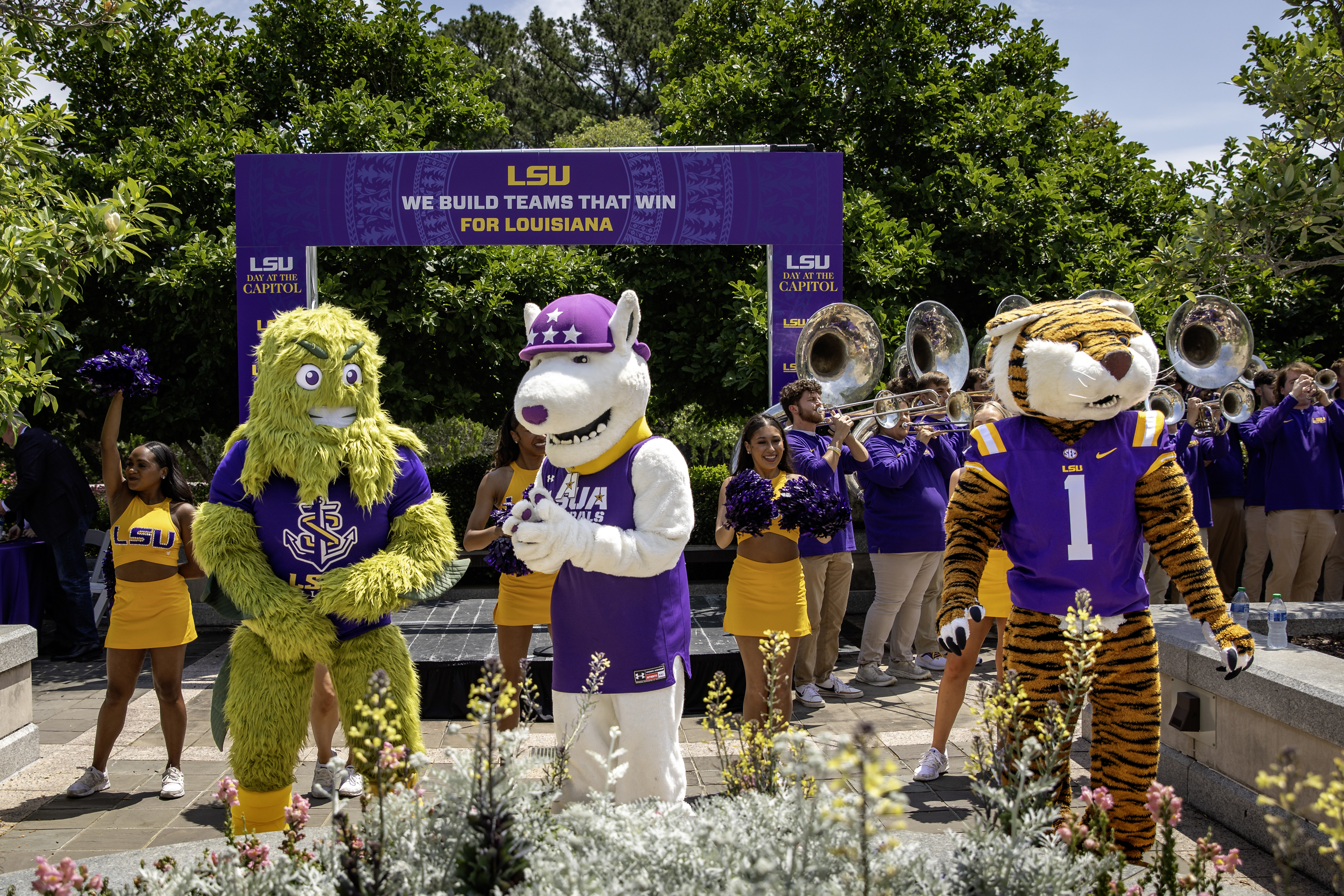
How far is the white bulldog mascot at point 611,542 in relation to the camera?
299cm

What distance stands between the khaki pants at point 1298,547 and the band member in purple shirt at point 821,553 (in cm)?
341

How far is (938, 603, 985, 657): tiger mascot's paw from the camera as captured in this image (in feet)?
10.5

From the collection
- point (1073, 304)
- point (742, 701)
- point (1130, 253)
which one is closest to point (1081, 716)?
point (742, 701)

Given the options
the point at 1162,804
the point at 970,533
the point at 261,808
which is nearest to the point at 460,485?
the point at 261,808

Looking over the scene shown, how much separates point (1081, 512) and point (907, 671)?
3.51 metres

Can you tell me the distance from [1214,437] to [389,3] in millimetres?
8091

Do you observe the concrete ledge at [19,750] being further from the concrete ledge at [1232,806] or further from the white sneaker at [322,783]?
the concrete ledge at [1232,806]

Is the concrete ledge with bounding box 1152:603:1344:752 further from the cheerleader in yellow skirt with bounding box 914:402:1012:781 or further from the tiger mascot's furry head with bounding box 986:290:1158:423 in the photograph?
the tiger mascot's furry head with bounding box 986:290:1158:423

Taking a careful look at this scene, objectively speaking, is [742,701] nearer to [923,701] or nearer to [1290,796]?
[923,701]

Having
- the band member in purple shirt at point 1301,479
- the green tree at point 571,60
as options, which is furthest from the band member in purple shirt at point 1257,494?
the green tree at point 571,60

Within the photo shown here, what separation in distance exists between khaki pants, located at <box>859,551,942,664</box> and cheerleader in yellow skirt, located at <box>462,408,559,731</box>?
240 cm

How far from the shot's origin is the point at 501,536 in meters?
4.08

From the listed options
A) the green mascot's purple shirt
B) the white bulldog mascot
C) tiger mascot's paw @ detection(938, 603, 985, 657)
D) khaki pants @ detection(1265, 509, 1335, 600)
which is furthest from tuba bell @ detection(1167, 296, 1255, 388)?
the green mascot's purple shirt

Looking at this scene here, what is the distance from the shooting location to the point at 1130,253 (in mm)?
9219
